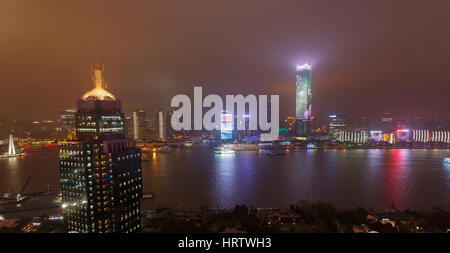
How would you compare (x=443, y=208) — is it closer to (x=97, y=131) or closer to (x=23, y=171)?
(x=97, y=131)

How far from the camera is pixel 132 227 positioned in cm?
433

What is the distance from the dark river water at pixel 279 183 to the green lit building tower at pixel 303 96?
46.0 ft

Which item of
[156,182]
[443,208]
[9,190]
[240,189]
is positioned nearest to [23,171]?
[9,190]

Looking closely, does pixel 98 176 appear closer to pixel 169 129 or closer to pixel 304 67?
pixel 169 129

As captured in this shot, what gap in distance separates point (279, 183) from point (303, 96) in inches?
794

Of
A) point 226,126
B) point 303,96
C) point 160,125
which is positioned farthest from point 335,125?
point 160,125

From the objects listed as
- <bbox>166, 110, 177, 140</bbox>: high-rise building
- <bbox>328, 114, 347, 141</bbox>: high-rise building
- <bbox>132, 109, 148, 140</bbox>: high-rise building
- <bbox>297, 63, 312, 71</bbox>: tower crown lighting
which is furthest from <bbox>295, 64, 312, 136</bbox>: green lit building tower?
<bbox>132, 109, 148, 140</bbox>: high-rise building

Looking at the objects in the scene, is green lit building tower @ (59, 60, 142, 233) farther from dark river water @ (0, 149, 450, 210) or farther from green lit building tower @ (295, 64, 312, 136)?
green lit building tower @ (295, 64, 312, 136)

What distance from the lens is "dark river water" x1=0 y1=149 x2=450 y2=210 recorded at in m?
6.03

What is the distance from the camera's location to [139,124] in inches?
879

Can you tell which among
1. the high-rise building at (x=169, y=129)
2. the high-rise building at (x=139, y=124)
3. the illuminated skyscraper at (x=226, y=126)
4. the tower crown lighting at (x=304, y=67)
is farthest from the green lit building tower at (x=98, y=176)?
the tower crown lighting at (x=304, y=67)

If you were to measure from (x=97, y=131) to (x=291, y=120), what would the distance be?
27.7m

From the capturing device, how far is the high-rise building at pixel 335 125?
23.2 m

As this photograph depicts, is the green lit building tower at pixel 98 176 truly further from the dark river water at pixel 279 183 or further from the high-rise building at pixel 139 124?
the high-rise building at pixel 139 124
